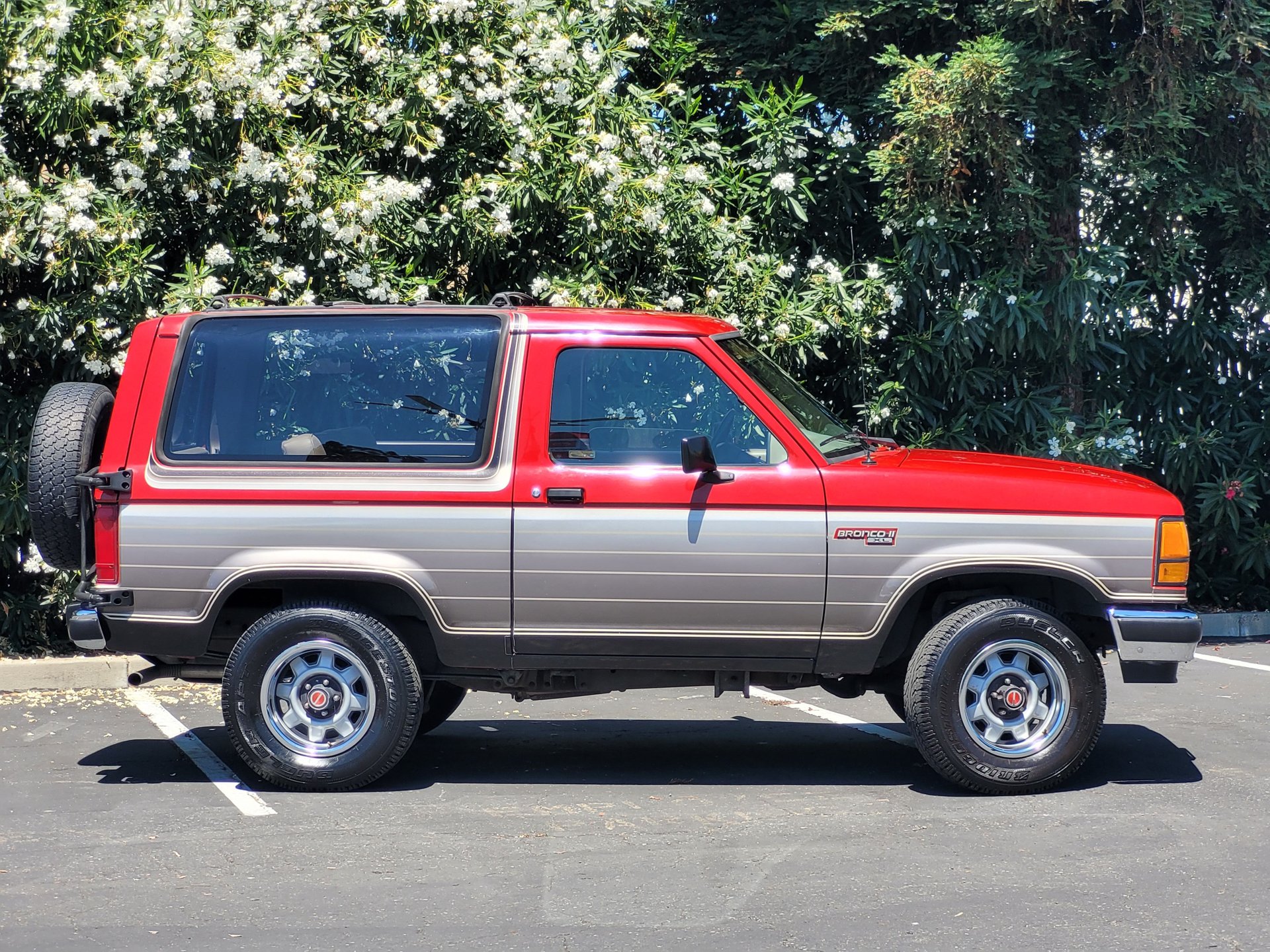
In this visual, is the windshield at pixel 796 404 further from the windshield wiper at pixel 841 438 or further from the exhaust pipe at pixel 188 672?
the exhaust pipe at pixel 188 672

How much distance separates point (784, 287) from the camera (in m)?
10.6

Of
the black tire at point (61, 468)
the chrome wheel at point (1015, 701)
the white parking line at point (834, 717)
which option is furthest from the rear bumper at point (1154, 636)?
the black tire at point (61, 468)

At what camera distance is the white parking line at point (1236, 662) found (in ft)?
31.4

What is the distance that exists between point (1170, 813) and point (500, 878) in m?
2.72

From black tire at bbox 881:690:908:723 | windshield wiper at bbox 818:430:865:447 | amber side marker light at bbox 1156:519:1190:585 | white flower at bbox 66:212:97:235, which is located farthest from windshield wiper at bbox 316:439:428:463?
white flower at bbox 66:212:97:235

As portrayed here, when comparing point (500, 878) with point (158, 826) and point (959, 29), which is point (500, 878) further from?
point (959, 29)

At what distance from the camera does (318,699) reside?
6.23 metres

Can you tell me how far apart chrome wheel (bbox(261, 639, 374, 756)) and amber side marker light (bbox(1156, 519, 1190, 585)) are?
3354 mm

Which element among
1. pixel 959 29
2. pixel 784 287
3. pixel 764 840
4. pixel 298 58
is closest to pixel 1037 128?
pixel 959 29

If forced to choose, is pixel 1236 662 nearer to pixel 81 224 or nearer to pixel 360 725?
pixel 360 725

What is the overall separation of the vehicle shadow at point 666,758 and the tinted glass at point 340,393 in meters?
1.50

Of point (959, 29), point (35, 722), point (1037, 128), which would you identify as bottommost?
point (35, 722)

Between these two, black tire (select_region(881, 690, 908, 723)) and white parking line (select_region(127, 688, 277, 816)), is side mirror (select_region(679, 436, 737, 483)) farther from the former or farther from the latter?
white parking line (select_region(127, 688, 277, 816))

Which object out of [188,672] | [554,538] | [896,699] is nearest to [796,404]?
[554,538]
